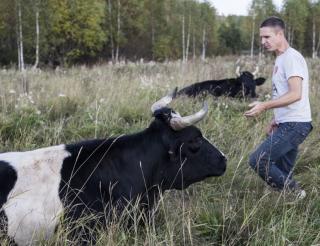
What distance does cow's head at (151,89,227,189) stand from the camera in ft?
14.1

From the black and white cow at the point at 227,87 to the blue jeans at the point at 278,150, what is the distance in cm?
456

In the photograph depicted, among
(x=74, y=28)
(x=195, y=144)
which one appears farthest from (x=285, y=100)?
(x=74, y=28)

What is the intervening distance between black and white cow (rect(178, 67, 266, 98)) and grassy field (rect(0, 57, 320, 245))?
0.46m

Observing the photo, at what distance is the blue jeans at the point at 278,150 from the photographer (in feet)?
15.1

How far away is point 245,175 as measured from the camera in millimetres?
5461

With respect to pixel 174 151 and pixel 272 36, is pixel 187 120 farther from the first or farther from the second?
pixel 272 36

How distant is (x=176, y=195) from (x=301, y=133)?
1.36m

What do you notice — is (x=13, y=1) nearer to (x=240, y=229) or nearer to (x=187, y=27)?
(x=187, y=27)

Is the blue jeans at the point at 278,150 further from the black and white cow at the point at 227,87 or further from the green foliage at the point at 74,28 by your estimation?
the green foliage at the point at 74,28

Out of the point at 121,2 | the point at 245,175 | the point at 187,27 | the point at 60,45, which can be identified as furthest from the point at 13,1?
the point at 245,175

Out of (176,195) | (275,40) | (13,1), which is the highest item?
(13,1)

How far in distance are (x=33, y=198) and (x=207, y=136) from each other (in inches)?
129

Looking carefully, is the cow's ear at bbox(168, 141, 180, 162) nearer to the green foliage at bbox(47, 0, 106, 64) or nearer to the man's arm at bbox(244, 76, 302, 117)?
the man's arm at bbox(244, 76, 302, 117)

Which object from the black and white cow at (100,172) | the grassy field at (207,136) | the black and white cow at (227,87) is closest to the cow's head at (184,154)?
the black and white cow at (100,172)
